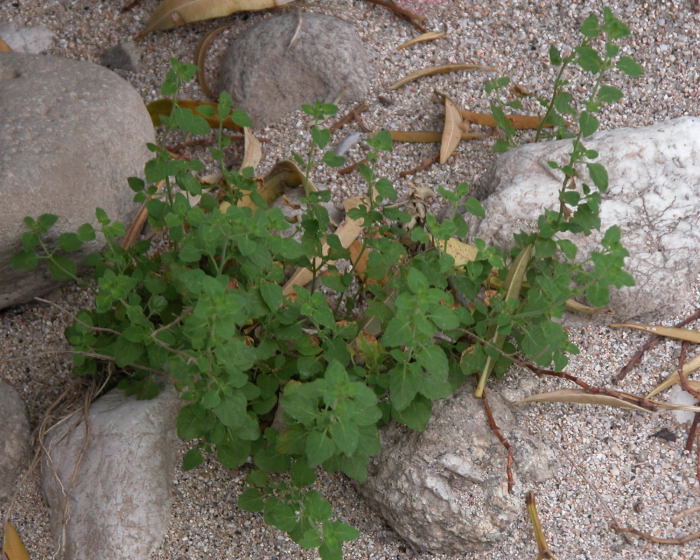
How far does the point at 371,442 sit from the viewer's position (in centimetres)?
204

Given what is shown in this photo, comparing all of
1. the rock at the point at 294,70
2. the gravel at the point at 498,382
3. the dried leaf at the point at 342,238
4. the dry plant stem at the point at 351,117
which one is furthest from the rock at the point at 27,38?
the dried leaf at the point at 342,238

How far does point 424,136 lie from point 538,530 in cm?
137

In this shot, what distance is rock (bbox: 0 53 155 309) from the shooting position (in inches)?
96.3

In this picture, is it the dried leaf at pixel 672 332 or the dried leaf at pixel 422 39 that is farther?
the dried leaf at pixel 422 39

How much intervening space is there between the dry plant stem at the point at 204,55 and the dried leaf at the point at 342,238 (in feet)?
2.40

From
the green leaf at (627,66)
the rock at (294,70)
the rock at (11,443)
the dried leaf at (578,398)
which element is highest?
the green leaf at (627,66)

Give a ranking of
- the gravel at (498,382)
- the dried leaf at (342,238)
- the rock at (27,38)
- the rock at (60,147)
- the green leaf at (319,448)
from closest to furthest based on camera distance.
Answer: the green leaf at (319,448) → the gravel at (498,382) → the rock at (60,147) → the dried leaf at (342,238) → the rock at (27,38)

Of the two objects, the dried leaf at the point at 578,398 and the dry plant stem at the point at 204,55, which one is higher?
the dry plant stem at the point at 204,55

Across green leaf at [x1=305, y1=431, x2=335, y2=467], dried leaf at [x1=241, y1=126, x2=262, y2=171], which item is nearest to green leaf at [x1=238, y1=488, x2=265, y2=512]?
green leaf at [x1=305, y1=431, x2=335, y2=467]

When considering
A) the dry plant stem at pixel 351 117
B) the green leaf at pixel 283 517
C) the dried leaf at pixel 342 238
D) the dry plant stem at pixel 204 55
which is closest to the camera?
the green leaf at pixel 283 517

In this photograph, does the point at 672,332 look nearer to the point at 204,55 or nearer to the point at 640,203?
the point at 640,203

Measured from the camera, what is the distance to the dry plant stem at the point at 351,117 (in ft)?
9.96

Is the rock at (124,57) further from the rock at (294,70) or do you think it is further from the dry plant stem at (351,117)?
the dry plant stem at (351,117)

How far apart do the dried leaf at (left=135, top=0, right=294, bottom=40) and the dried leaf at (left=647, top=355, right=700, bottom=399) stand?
6.06ft
